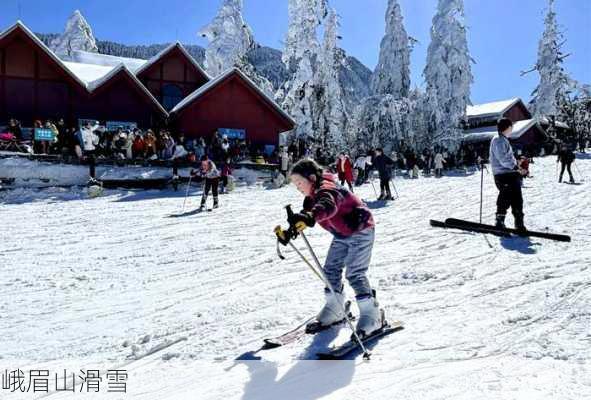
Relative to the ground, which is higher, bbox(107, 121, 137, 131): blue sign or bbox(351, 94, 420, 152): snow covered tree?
bbox(351, 94, 420, 152): snow covered tree

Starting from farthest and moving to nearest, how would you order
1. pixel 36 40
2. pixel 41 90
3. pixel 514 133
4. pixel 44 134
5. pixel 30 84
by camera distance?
pixel 514 133 < pixel 41 90 < pixel 30 84 < pixel 36 40 < pixel 44 134

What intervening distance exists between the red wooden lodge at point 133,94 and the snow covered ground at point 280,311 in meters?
12.7

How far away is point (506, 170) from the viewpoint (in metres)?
7.96

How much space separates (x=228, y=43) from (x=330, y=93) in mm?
8164

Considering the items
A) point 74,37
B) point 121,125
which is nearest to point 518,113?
point 121,125

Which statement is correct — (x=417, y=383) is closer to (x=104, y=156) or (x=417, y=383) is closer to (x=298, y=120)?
(x=104, y=156)

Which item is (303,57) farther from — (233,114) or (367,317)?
(367,317)

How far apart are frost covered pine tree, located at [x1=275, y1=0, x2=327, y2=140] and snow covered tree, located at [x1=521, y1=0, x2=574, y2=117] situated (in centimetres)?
2160

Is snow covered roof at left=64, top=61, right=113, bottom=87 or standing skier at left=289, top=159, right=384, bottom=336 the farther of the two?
snow covered roof at left=64, top=61, right=113, bottom=87

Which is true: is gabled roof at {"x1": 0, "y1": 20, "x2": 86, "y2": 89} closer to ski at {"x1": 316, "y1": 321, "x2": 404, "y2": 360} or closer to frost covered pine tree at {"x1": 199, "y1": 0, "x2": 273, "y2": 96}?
frost covered pine tree at {"x1": 199, "y1": 0, "x2": 273, "y2": 96}

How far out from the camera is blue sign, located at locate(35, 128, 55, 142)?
17484 millimetres

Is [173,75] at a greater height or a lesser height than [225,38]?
lesser

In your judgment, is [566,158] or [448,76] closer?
[566,158]

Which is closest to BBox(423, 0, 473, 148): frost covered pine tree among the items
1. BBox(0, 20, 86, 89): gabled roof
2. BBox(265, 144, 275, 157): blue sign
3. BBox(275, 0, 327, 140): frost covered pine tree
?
BBox(275, 0, 327, 140): frost covered pine tree
